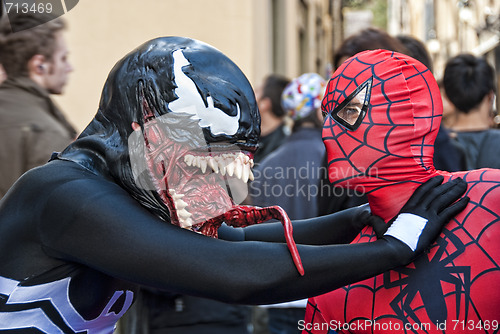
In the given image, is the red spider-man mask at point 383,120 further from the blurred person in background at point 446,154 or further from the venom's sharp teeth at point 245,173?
the blurred person in background at point 446,154

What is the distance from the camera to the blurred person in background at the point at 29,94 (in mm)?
2812

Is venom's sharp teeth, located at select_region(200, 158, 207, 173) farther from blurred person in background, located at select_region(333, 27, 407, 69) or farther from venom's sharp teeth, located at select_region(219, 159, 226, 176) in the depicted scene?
blurred person in background, located at select_region(333, 27, 407, 69)

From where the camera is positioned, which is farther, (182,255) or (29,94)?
(29,94)

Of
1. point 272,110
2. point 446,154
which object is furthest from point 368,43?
point 272,110

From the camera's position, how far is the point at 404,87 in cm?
163

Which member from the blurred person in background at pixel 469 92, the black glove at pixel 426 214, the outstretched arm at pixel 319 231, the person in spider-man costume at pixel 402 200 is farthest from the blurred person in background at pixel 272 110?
the black glove at pixel 426 214

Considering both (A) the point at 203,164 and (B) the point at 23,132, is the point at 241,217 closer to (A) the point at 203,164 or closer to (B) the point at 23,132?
(A) the point at 203,164

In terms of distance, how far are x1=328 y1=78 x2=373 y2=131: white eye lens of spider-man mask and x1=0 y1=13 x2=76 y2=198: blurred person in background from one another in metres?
1.47

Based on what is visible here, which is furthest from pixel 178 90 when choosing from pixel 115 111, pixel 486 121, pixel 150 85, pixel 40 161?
pixel 486 121

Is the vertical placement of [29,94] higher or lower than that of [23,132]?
higher

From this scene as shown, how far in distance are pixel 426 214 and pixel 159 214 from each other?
0.59m

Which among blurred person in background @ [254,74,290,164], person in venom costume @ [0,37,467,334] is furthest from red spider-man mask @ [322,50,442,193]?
blurred person in background @ [254,74,290,164]

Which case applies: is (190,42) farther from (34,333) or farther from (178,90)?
(34,333)

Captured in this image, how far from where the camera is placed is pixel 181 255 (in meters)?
1.35
